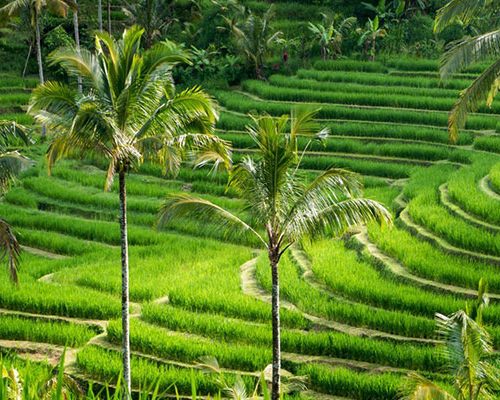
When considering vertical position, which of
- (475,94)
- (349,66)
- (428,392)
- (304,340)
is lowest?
(304,340)

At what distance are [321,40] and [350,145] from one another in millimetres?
5687

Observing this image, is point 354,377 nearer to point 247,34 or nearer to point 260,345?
point 260,345

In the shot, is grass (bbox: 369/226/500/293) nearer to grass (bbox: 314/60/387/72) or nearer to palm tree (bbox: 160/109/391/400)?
palm tree (bbox: 160/109/391/400)

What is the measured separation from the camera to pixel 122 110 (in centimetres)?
1244

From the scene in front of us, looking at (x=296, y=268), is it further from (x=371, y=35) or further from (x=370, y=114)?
(x=371, y=35)

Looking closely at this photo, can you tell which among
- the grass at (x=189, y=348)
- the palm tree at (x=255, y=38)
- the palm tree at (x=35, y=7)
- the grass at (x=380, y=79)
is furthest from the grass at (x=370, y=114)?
the grass at (x=189, y=348)

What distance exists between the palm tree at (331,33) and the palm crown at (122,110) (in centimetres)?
1560

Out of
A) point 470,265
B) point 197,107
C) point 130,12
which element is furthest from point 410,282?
point 130,12

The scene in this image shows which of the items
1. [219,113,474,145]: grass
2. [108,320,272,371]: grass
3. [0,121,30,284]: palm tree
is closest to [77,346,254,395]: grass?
[108,320,272,371]: grass

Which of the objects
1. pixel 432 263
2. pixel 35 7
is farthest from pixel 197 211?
pixel 35 7

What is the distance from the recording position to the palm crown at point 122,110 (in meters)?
12.2

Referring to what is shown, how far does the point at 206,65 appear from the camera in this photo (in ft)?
92.5

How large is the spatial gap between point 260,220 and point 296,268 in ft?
17.8

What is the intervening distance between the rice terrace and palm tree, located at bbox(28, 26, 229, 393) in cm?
3
